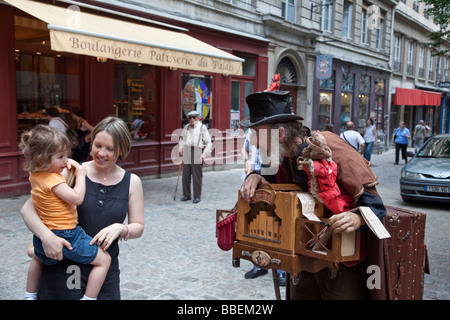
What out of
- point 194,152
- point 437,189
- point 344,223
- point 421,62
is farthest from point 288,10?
point 421,62

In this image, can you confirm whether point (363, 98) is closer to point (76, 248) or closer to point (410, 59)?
point (410, 59)

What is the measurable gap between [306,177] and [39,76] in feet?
28.0

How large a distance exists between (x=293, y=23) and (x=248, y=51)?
2958 millimetres

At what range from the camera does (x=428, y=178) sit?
9109 millimetres

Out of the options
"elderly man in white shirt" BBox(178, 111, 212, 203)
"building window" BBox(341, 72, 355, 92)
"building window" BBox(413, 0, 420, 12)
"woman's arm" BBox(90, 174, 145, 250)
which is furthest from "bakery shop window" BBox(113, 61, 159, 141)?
"building window" BBox(413, 0, 420, 12)

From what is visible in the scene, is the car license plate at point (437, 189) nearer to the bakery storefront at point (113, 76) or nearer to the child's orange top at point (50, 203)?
the bakery storefront at point (113, 76)

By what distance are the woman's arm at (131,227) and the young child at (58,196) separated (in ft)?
0.20

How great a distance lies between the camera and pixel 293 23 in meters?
16.2

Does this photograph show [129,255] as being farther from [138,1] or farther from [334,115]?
[334,115]

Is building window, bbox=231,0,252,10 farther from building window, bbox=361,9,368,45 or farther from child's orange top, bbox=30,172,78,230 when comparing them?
child's orange top, bbox=30,172,78,230

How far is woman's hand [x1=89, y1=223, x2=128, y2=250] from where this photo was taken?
231 cm

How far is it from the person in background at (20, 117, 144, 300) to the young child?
0.05 meters
